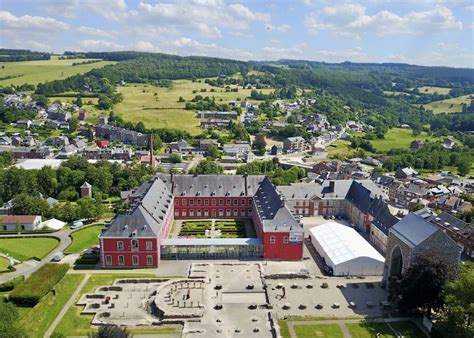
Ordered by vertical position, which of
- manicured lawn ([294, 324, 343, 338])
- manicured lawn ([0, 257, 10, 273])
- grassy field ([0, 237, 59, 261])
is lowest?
grassy field ([0, 237, 59, 261])

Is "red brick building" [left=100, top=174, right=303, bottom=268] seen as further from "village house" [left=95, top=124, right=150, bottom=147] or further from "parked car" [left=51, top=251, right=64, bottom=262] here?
"village house" [left=95, top=124, right=150, bottom=147]

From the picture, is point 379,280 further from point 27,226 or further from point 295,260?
point 27,226

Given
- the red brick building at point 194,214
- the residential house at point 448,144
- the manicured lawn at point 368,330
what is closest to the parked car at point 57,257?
the red brick building at point 194,214

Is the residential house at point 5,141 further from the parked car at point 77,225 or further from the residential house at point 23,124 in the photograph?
the parked car at point 77,225

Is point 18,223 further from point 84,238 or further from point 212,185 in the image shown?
point 212,185

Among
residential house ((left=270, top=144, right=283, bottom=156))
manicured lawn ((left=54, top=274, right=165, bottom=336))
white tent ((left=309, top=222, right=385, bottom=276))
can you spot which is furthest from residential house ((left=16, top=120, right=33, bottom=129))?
white tent ((left=309, top=222, right=385, bottom=276))

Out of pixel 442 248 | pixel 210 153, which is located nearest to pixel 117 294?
pixel 442 248
